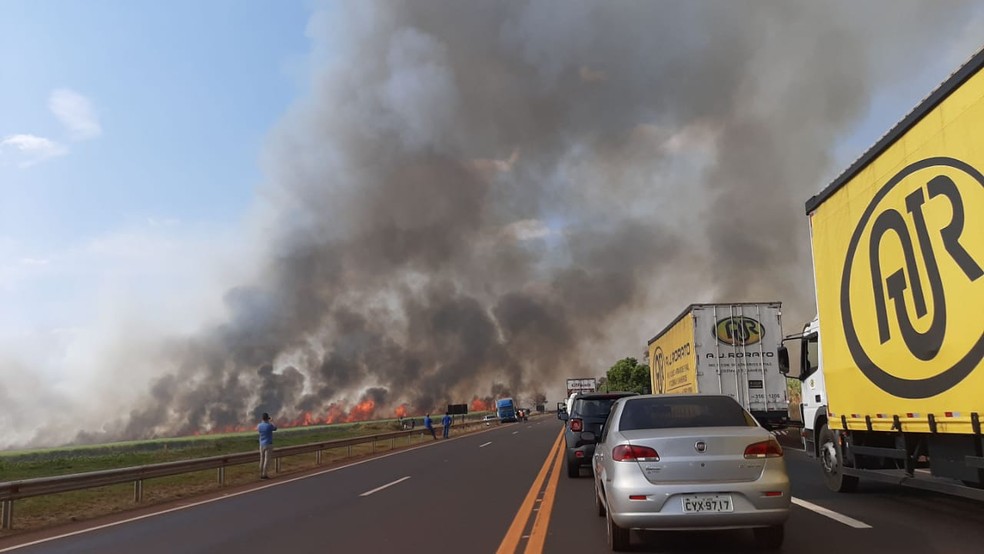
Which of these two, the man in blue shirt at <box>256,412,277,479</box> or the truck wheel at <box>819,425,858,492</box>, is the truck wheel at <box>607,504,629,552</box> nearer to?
the truck wheel at <box>819,425,858,492</box>

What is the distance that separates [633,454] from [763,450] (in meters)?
1.16

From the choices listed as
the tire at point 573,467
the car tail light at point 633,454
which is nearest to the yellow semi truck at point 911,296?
the car tail light at point 633,454

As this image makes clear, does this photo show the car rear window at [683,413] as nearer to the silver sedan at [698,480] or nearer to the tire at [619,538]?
the silver sedan at [698,480]

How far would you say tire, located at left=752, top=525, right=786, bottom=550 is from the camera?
6664 mm

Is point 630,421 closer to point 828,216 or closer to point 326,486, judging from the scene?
point 828,216

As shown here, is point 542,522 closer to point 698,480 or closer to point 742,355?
point 698,480

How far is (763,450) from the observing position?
20.3ft

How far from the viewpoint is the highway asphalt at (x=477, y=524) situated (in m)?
7.20

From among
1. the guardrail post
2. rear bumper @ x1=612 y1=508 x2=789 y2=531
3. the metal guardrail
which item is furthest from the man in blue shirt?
rear bumper @ x1=612 y1=508 x2=789 y2=531

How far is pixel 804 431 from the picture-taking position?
40.4ft

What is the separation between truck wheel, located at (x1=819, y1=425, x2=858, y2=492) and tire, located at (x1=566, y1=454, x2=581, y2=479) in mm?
4840

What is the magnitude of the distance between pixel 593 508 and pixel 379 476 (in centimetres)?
845

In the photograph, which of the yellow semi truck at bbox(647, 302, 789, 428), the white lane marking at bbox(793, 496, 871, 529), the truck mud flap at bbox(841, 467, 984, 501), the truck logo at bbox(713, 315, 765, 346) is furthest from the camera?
the truck logo at bbox(713, 315, 765, 346)

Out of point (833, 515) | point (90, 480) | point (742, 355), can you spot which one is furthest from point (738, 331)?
point (90, 480)
